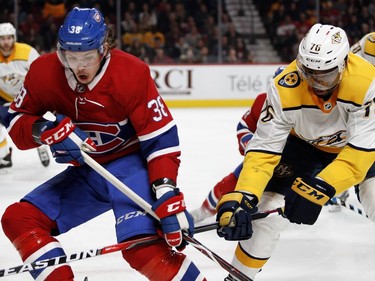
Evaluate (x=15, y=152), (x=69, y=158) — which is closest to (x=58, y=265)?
(x=69, y=158)

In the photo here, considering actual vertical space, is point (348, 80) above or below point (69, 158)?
above

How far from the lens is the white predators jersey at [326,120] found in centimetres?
265

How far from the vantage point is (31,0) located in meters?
9.77

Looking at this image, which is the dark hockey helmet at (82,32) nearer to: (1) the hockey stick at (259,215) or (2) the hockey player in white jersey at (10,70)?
(1) the hockey stick at (259,215)

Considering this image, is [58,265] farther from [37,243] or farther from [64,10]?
[64,10]

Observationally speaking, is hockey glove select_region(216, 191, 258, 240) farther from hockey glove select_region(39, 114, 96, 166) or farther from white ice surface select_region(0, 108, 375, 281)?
white ice surface select_region(0, 108, 375, 281)

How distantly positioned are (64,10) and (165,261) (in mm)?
7913

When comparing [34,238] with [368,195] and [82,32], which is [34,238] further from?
[368,195]

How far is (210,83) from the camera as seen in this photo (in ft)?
29.3

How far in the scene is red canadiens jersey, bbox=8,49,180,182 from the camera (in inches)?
99.6

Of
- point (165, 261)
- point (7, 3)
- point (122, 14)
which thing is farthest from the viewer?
point (122, 14)

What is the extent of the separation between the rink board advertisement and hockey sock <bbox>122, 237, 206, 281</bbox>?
6384 millimetres

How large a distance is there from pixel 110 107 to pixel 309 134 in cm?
77

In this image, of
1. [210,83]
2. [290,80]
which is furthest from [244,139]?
[210,83]
